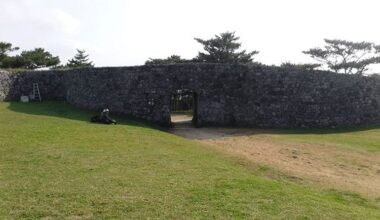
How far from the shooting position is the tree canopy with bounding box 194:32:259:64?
3400cm

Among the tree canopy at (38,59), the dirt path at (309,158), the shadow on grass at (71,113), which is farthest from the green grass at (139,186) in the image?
the tree canopy at (38,59)

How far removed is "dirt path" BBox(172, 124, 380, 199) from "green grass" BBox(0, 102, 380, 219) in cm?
93

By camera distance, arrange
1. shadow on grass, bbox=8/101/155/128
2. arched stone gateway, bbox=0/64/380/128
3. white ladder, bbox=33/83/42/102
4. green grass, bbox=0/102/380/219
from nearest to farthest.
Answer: green grass, bbox=0/102/380/219 < shadow on grass, bbox=8/101/155/128 < arched stone gateway, bbox=0/64/380/128 < white ladder, bbox=33/83/42/102

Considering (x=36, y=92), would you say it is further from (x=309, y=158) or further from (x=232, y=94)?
(x=309, y=158)

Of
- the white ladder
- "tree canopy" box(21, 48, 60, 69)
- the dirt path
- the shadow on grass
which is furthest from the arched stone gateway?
"tree canopy" box(21, 48, 60, 69)

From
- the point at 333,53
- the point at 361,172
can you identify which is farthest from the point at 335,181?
the point at 333,53

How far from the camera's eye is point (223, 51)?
112 ft

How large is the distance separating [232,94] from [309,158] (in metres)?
6.77

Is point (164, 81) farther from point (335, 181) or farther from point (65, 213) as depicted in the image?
point (65, 213)

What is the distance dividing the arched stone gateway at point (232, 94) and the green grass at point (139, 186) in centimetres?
664

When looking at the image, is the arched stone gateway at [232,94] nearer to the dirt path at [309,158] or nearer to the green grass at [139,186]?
the dirt path at [309,158]

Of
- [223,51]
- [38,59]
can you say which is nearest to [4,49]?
[38,59]

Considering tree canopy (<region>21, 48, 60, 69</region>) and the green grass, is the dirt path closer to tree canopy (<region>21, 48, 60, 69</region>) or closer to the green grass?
the green grass

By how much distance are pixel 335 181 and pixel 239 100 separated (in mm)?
9375
